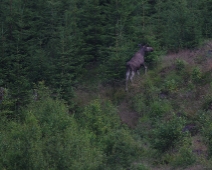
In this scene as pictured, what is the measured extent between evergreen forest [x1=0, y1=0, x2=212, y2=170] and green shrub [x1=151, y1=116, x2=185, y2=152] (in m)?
0.04

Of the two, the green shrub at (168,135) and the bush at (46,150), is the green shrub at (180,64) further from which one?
the bush at (46,150)

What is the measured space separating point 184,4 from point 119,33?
430 cm

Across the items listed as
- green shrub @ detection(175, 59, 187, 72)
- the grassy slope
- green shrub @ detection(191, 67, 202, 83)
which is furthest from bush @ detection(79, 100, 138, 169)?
green shrub @ detection(175, 59, 187, 72)

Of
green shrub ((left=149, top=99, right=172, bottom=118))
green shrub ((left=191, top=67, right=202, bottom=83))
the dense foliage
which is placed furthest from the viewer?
the dense foliage

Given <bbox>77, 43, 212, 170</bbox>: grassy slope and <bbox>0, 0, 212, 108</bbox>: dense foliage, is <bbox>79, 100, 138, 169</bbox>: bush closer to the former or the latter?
<bbox>77, 43, 212, 170</bbox>: grassy slope

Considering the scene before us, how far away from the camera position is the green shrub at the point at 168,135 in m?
22.4

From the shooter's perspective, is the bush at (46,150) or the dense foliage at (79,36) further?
the dense foliage at (79,36)

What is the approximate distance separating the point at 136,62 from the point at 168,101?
3168 mm

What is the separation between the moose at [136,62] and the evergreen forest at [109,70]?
0.53 metres

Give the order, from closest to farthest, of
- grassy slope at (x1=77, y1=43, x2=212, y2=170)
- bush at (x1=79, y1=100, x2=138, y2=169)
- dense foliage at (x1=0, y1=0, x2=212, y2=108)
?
bush at (x1=79, y1=100, x2=138, y2=169)
grassy slope at (x1=77, y1=43, x2=212, y2=170)
dense foliage at (x1=0, y1=0, x2=212, y2=108)

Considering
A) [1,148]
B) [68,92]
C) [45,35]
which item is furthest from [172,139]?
[45,35]

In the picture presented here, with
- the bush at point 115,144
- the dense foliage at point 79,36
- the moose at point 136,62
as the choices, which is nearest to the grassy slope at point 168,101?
A: the moose at point 136,62

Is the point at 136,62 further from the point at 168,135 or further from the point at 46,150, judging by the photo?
the point at 46,150

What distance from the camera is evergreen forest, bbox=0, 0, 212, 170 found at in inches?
970
